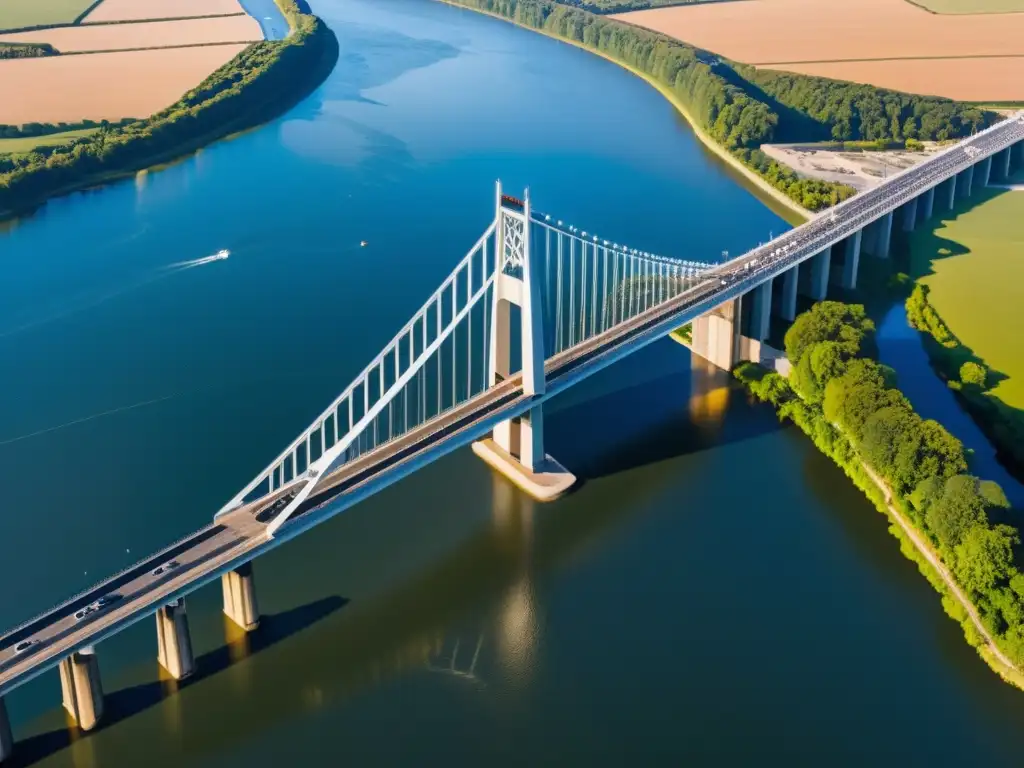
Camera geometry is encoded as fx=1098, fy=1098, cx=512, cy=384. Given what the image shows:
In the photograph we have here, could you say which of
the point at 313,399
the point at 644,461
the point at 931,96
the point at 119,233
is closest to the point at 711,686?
the point at 644,461

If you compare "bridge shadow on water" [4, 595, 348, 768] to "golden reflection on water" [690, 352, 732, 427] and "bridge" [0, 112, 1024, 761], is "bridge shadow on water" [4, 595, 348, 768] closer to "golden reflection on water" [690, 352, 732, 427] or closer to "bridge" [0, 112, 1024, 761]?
"bridge" [0, 112, 1024, 761]

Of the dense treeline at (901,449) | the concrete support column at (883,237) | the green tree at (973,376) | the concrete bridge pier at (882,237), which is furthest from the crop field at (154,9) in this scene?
the green tree at (973,376)

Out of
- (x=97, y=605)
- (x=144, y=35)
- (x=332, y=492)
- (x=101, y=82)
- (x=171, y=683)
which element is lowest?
(x=171, y=683)

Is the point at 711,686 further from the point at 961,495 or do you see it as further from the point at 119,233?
the point at 119,233

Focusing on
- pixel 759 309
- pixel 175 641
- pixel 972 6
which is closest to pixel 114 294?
pixel 175 641

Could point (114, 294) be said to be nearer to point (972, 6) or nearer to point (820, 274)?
point (820, 274)

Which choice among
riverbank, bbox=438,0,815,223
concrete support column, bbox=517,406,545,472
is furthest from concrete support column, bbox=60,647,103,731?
riverbank, bbox=438,0,815,223
